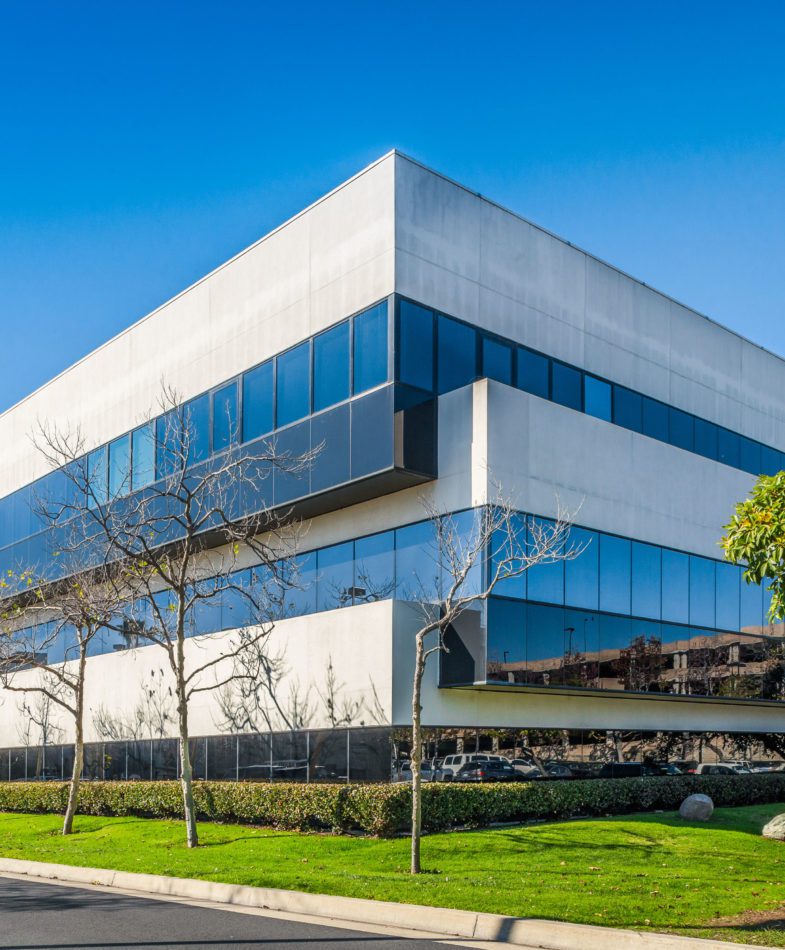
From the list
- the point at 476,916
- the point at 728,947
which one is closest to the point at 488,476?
the point at 476,916

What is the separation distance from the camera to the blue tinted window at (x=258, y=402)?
26.6m

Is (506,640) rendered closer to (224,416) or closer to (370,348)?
(370,348)

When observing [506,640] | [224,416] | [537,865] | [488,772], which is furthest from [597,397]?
[537,865]

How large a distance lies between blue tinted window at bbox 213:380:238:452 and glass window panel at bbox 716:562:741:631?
12.9 meters

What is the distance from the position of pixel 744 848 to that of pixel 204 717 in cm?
1350


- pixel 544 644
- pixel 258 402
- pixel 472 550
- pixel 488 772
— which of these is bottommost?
pixel 488 772

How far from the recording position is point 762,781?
1081 inches

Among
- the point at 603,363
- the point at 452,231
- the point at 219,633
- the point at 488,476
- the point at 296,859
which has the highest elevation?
the point at 452,231

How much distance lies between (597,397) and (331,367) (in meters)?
7.08

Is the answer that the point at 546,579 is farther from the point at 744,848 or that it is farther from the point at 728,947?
the point at 728,947

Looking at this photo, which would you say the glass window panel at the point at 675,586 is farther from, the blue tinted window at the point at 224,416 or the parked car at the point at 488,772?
the blue tinted window at the point at 224,416

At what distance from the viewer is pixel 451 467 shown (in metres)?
22.8

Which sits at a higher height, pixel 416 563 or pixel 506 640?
pixel 416 563

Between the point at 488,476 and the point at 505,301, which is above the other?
the point at 505,301
